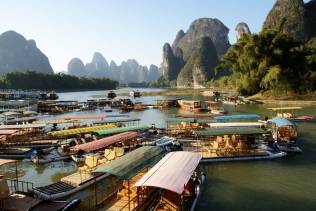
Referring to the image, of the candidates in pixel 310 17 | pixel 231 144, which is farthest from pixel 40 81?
pixel 231 144

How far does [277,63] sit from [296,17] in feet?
264

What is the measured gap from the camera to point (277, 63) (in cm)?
7525

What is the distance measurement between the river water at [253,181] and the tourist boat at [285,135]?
3.33 feet

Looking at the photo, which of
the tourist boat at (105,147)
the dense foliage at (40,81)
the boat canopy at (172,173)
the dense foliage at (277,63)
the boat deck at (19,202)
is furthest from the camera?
the dense foliage at (40,81)

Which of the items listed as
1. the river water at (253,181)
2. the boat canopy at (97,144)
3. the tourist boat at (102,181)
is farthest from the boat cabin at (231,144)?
the tourist boat at (102,181)

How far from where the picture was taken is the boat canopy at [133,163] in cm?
1459

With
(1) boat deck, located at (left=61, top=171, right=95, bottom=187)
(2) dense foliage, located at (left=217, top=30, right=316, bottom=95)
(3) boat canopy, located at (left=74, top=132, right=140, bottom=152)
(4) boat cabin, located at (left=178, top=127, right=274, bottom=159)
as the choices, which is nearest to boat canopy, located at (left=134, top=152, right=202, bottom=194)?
(1) boat deck, located at (left=61, top=171, right=95, bottom=187)

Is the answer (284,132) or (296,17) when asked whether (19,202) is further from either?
(296,17)

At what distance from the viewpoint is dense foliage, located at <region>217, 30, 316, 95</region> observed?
235 ft

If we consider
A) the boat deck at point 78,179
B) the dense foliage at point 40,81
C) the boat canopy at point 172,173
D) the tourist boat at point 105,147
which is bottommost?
the boat deck at point 78,179

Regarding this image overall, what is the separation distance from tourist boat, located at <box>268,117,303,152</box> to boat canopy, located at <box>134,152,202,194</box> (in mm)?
14840

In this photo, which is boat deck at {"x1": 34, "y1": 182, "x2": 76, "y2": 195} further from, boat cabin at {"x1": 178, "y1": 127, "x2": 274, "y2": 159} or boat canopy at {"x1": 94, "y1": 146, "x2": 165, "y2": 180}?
boat cabin at {"x1": 178, "y1": 127, "x2": 274, "y2": 159}

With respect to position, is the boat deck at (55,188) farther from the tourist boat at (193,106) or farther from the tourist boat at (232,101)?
the tourist boat at (232,101)

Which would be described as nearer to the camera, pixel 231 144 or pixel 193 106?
pixel 231 144
